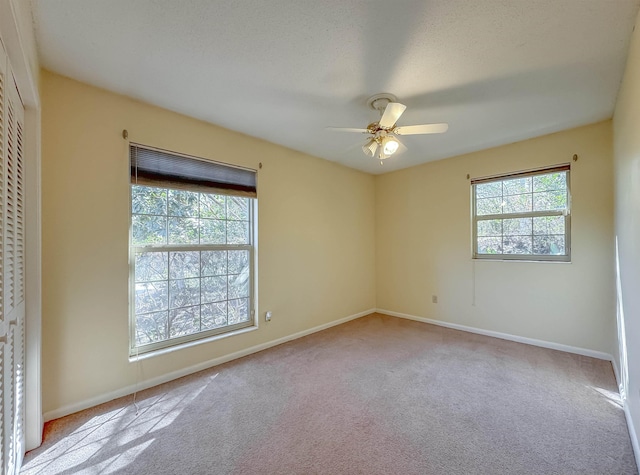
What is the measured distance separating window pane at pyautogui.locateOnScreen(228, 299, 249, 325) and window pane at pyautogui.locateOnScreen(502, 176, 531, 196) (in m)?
3.36

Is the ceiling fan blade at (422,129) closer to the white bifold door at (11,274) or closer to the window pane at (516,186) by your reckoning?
the window pane at (516,186)

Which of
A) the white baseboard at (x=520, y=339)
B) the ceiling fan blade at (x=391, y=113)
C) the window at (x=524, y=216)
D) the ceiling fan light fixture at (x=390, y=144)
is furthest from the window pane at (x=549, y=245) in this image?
the ceiling fan blade at (x=391, y=113)

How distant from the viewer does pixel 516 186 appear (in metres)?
3.53

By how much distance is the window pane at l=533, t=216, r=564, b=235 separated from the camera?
3223 millimetres

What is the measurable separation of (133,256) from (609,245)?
438cm

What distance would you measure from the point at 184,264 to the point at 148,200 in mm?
640

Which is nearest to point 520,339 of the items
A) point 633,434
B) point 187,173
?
point 633,434

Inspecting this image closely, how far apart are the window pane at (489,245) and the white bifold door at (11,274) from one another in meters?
4.24

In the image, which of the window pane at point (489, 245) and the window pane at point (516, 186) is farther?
the window pane at point (489, 245)

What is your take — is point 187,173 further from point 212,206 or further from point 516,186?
point 516,186

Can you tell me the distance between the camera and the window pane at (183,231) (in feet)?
8.69

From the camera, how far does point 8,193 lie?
1359mm

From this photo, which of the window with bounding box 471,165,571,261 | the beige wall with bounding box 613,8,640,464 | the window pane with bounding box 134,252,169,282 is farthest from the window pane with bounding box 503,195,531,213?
the window pane with bounding box 134,252,169,282

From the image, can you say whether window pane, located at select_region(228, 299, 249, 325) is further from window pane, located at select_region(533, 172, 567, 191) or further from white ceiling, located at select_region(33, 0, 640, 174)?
window pane, located at select_region(533, 172, 567, 191)
